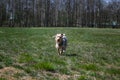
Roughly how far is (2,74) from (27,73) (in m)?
0.92

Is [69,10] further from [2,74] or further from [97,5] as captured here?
[2,74]

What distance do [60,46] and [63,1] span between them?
3855 inches

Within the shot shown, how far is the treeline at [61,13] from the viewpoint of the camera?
107 meters

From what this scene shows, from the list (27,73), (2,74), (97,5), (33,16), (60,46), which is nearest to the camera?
(2,74)

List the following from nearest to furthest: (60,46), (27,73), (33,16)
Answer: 1. (27,73)
2. (60,46)
3. (33,16)

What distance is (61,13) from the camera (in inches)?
4461

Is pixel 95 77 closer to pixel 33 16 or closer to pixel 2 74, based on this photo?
pixel 2 74

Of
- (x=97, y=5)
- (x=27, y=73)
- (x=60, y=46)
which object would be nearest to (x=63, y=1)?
(x=97, y=5)

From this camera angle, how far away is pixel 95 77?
397 inches

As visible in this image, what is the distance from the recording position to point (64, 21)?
11331 cm

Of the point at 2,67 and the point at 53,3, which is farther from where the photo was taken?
the point at 53,3

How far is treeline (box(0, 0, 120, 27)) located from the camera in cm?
10700

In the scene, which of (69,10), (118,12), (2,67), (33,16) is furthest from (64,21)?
(2,67)

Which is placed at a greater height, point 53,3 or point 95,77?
point 53,3
